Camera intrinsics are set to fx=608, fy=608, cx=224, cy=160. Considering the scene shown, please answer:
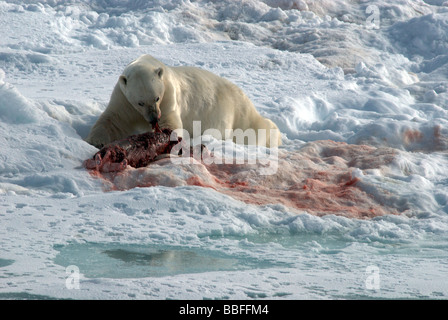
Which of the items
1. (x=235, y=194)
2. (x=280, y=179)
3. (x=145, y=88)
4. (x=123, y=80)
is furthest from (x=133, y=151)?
(x=280, y=179)

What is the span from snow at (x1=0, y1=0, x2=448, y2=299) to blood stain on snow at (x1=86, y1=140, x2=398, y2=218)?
0.7 inches

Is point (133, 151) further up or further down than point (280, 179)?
further up

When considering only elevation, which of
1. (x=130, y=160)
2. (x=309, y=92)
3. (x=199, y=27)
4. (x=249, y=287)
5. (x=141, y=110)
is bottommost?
(x=249, y=287)

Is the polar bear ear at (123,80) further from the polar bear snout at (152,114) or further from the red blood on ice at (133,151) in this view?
the red blood on ice at (133,151)

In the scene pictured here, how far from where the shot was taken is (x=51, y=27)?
1222 cm

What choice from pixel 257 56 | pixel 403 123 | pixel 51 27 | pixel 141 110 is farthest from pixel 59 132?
pixel 51 27

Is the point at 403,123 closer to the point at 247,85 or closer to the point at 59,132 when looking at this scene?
the point at 247,85

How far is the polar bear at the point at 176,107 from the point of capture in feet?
19.1

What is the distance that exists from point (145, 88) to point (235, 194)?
1.55m

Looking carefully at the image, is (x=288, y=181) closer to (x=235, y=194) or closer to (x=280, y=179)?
(x=280, y=179)

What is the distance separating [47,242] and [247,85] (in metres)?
6.34

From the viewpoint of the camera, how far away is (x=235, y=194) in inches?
192

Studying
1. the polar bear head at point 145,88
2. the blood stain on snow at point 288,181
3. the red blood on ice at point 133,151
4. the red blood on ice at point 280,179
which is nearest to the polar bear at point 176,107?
the polar bear head at point 145,88

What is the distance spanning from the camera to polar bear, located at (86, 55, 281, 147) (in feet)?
19.1
